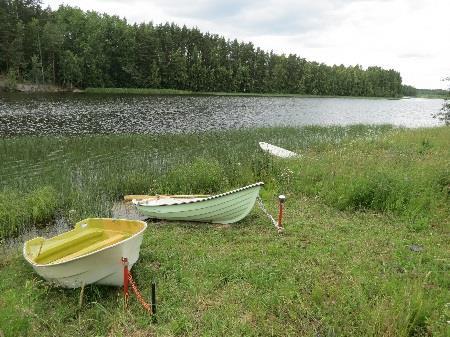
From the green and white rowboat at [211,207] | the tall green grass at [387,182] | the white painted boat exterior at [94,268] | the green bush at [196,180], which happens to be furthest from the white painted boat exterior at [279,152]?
the white painted boat exterior at [94,268]

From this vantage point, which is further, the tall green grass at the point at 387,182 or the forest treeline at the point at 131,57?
the forest treeline at the point at 131,57

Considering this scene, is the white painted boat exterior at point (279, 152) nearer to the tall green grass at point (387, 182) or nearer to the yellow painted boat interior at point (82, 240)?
the tall green grass at point (387, 182)

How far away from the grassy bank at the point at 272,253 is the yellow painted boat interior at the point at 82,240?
0.49m

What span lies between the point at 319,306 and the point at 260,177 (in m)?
8.73

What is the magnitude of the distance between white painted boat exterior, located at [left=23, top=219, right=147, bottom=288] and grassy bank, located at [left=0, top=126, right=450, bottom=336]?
0.26 meters

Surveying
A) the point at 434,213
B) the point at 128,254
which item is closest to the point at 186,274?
the point at 128,254

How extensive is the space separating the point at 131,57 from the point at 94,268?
8332cm

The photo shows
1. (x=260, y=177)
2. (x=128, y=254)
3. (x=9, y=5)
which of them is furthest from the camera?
(x=9, y=5)

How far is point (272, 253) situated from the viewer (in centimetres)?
797

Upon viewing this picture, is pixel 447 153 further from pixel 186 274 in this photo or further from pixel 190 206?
pixel 186 274

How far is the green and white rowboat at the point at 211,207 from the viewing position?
9.77 m

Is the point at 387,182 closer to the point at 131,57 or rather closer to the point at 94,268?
the point at 94,268

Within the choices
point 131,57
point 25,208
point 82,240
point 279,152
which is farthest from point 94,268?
point 131,57

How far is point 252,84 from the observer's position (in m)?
107
